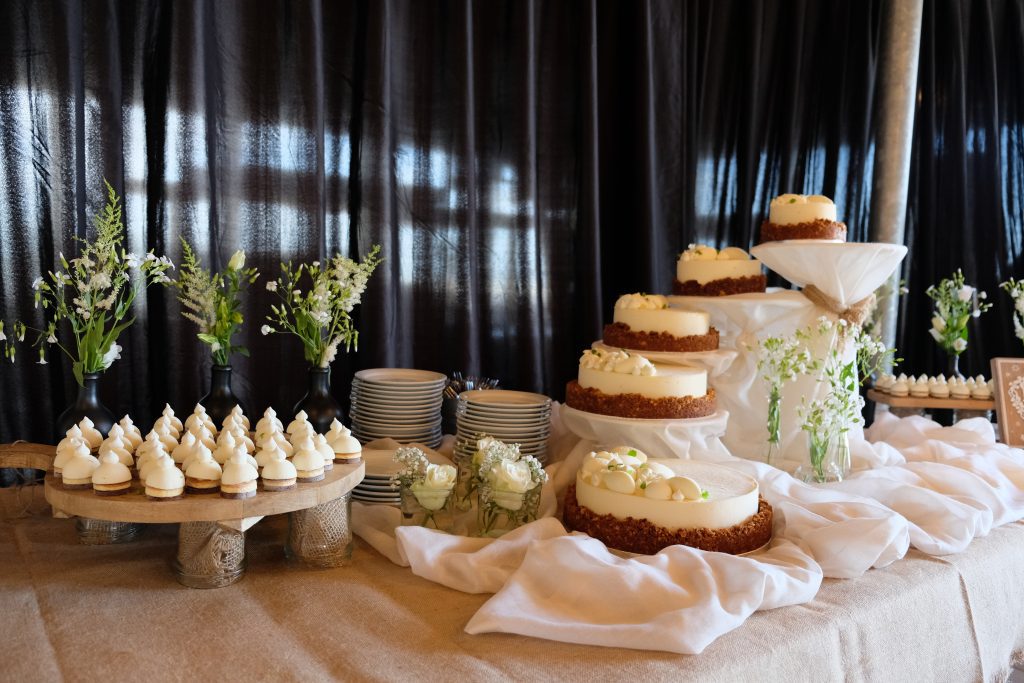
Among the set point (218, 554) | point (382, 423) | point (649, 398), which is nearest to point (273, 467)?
point (218, 554)

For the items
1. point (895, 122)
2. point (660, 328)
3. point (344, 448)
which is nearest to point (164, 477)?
point (344, 448)

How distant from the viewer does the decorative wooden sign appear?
283 cm

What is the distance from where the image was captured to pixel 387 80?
2.72 metres

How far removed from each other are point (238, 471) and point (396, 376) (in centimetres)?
106

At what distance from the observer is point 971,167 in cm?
431

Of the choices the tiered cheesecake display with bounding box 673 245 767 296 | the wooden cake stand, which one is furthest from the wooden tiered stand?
the tiered cheesecake display with bounding box 673 245 767 296

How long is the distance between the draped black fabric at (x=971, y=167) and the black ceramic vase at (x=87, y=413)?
156 inches

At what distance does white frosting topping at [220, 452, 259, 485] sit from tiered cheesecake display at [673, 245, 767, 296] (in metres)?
1.60

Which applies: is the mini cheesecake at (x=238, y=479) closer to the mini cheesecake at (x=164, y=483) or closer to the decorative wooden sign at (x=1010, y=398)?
the mini cheesecake at (x=164, y=483)

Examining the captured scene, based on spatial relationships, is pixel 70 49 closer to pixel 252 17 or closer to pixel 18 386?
pixel 252 17

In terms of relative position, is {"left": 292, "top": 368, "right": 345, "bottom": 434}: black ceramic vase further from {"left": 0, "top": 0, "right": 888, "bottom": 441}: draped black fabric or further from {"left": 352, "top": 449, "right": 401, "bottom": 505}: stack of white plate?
{"left": 0, "top": 0, "right": 888, "bottom": 441}: draped black fabric

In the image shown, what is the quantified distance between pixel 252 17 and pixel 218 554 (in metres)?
1.76

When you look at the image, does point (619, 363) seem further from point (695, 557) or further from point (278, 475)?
point (278, 475)

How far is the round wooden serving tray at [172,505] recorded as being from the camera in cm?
140
